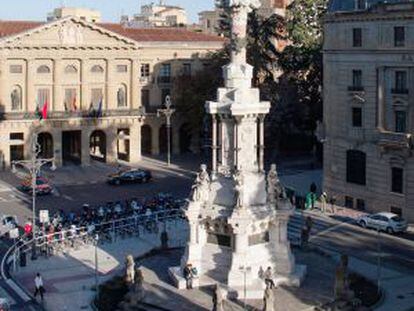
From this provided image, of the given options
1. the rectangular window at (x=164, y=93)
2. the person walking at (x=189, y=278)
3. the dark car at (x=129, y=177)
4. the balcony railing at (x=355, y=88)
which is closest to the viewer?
the person walking at (x=189, y=278)

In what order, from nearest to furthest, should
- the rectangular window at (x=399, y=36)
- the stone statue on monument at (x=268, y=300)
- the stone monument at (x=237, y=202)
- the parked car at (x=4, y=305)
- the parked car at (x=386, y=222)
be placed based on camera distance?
the stone statue on monument at (x=268, y=300)
the parked car at (x=4, y=305)
the stone monument at (x=237, y=202)
the parked car at (x=386, y=222)
the rectangular window at (x=399, y=36)

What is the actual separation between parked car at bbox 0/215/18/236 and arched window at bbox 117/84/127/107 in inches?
1253

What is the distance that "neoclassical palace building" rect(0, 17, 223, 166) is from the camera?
3034 inches

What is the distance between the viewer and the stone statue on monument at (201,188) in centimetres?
3600

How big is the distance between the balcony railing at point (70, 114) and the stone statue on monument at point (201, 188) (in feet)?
145

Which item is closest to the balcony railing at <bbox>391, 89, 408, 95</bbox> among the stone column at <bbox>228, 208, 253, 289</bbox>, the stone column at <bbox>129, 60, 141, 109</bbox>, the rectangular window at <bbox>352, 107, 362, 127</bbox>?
the rectangular window at <bbox>352, 107, 362, 127</bbox>

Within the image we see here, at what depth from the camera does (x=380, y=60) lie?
52812mm

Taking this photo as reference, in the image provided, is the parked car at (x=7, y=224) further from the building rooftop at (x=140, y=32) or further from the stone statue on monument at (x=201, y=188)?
the building rooftop at (x=140, y=32)

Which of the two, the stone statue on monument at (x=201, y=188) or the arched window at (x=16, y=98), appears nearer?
the stone statue on monument at (x=201, y=188)

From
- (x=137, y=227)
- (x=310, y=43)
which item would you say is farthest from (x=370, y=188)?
(x=310, y=43)

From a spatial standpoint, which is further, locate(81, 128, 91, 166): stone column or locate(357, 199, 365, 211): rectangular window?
locate(81, 128, 91, 166): stone column

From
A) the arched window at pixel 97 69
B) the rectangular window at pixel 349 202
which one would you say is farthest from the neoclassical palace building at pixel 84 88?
the rectangular window at pixel 349 202

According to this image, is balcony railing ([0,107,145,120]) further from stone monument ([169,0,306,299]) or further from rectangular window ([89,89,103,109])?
stone monument ([169,0,306,299])

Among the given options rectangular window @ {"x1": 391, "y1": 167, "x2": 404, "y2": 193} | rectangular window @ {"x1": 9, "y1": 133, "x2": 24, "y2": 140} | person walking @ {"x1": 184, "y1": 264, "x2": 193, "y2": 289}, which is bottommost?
person walking @ {"x1": 184, "y1": 264, "x2": 193, "y2": 289}
